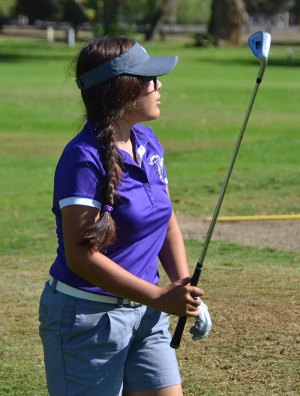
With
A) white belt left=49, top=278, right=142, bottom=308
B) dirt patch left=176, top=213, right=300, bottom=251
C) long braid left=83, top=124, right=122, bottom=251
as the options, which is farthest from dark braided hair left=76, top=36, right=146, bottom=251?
dirt patch left=176, top=213, right=300, bottom=251

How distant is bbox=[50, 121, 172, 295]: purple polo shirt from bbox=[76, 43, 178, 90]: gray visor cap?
0.16 m

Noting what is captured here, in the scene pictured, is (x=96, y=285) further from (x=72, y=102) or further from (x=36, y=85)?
(x=36, y=85)

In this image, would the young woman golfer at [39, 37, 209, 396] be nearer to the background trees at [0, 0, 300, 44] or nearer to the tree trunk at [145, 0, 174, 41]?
the background trees at [0, 0, 300, 44]

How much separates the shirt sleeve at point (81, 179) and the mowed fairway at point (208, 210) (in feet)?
1.31

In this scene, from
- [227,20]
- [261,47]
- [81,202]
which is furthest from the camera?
[227,20]

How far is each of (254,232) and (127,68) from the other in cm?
696

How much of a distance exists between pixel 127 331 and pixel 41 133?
18.9m

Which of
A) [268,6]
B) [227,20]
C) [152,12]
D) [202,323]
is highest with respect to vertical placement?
[202,323]

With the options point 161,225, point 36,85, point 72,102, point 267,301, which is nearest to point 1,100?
point 72,102

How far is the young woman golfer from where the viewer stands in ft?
11.7

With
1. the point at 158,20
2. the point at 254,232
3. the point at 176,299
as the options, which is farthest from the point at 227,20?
the point at 176,299

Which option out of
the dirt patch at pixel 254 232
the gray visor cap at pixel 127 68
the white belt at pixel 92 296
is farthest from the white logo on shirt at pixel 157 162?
the dirt patch at pixel 254 232

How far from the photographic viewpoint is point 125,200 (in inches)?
143

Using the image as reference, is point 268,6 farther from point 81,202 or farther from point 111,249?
point 81,202
